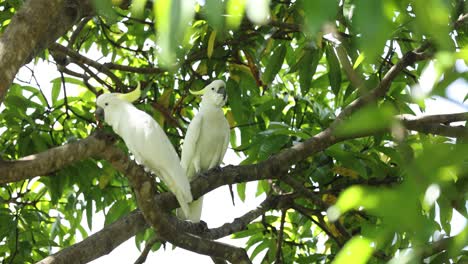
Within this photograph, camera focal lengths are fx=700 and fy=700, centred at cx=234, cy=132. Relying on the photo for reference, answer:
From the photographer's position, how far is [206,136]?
3.86 meters

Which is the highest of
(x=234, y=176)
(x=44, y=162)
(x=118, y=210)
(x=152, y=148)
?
(x=118, y=210)

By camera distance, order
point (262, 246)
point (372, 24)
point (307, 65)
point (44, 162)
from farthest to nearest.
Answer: point (262, 246) → point (307, 65) → point (44, 162) → point (372, 24)

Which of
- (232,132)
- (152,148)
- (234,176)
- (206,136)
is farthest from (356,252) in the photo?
(232,132)

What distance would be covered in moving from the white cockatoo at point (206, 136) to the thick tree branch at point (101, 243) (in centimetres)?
99

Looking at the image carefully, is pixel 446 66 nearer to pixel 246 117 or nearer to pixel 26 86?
pixel 246 117

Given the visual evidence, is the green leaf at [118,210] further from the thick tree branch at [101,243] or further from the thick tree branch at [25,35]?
the thick tree branch at [25,35]

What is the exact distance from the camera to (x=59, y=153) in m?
2.16

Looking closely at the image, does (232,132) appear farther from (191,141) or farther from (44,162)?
(44,162)

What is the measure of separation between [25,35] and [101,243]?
81 centimetres

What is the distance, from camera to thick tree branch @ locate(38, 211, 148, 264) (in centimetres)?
246

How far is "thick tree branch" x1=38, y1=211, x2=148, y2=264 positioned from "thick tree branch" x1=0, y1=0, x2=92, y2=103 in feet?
2.01

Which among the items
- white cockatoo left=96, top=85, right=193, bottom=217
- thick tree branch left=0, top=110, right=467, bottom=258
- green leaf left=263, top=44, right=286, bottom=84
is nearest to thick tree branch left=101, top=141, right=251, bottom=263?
thick tree branch left=0, top=110, right=467, bottom=258

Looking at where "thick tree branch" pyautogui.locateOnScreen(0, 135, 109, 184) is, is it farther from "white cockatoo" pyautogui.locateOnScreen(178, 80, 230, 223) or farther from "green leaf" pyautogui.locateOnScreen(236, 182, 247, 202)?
"green leaf" pyautogui.locateOnScreen(236, 182, 247, 202)

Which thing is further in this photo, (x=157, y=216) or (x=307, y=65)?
(x=307, y=65)
